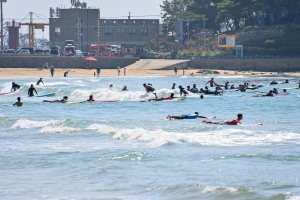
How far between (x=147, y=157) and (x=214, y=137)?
469 centimetres

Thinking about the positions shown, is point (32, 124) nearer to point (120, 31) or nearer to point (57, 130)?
point (57, 130)

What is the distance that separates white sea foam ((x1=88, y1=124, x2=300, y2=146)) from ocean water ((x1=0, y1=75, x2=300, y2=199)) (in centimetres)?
3

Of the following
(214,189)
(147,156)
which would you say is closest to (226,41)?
(147,156)

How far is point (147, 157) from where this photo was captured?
2028 centimetres

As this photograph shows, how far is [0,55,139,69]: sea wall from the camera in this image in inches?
3349

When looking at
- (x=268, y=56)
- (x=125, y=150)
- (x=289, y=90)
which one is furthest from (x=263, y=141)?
(x=268, y=56)

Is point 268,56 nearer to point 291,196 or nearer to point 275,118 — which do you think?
point 275,118

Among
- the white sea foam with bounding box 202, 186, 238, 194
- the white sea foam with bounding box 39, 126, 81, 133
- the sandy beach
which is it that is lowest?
the white sea foam with bounding box 202, 186, 238, 194

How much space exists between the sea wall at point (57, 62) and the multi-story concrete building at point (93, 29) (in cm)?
3215

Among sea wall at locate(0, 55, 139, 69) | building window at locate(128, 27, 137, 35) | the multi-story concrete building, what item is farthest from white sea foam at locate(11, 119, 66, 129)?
building window at locate(128, 27, 137, 35)

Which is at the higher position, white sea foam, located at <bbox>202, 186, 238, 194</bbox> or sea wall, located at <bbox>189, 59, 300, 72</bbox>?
sea wall, located at <bbox>189, 59, 300, 72</bbox>

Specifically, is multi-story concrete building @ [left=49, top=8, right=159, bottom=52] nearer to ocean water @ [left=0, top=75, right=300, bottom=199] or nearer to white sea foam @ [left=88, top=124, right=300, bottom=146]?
ocean water @ [left=0, top=75, right=300, bottom=199]

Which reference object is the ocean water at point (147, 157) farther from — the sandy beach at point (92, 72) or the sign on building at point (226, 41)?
the sign on building at point (226, 41)

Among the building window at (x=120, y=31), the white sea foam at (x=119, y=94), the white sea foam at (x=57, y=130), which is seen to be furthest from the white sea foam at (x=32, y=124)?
the building window at (x=120, y=31)
